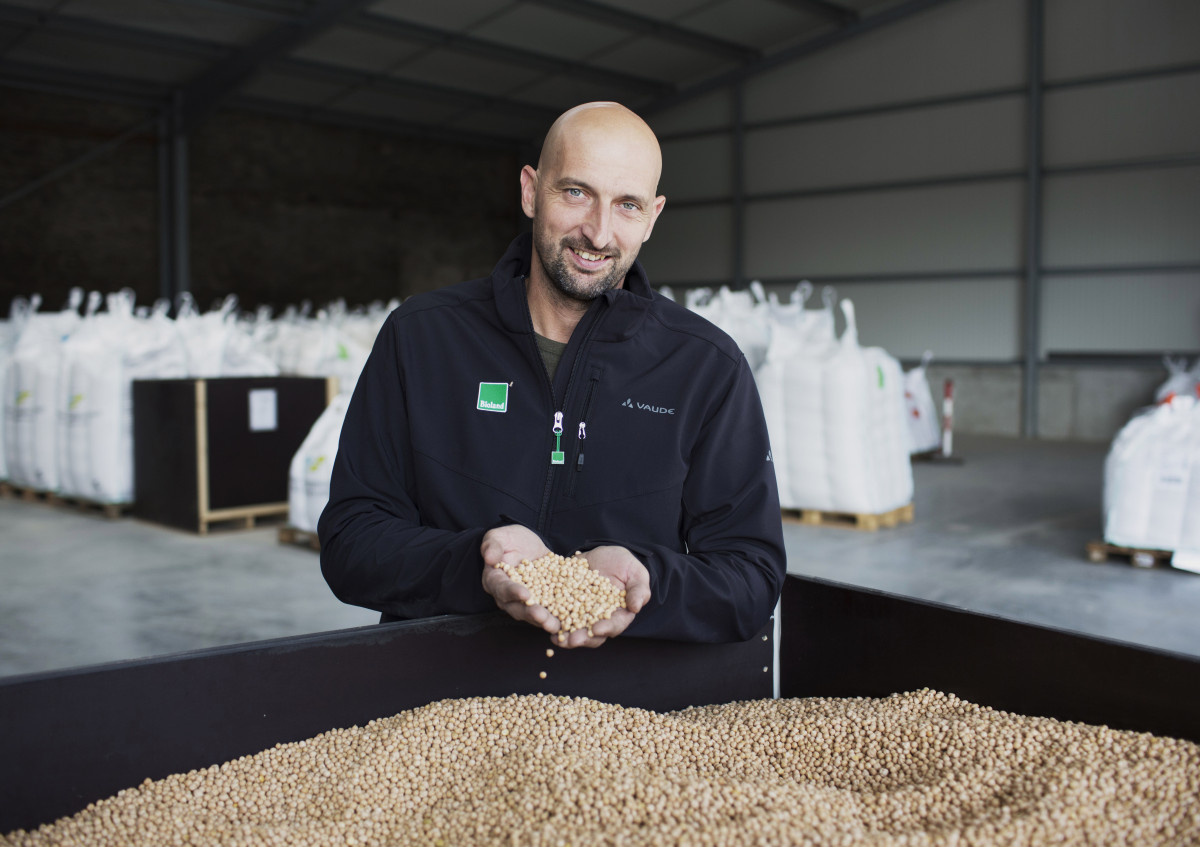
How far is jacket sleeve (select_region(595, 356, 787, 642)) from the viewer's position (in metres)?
1.37

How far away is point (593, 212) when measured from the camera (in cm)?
153

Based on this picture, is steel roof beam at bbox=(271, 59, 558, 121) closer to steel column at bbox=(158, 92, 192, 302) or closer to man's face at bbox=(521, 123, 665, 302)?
steel column at bbox=(158, 92, 192, 302)

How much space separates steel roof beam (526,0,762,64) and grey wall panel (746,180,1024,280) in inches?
78.4

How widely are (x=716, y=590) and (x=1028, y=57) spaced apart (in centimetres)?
1152

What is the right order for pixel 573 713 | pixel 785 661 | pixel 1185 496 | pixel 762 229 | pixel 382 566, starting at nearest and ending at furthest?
pixel 573 713, pixel 382 566, pixel 785 661, pixel 1185 496, pixel 762 229

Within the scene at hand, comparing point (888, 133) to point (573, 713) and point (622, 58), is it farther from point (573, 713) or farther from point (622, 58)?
point (573, 713)

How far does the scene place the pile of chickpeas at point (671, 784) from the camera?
1.07 m

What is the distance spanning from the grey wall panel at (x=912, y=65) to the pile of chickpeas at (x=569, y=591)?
11595mm

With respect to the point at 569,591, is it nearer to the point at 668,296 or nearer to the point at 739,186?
the point at 668,296

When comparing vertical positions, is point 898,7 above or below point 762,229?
above

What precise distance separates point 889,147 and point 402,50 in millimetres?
6019

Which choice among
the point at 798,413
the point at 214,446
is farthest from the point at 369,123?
the point at 798,413

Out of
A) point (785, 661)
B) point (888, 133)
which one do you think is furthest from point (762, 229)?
point (785, 661)

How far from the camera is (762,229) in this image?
44.4ft
